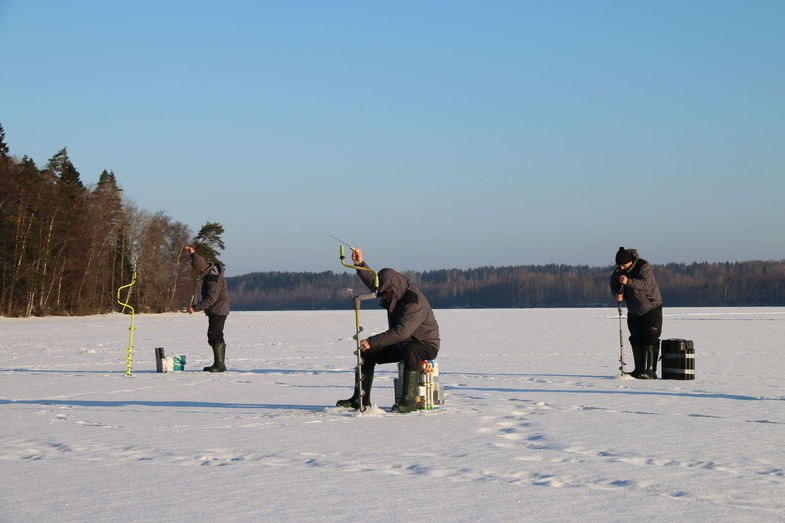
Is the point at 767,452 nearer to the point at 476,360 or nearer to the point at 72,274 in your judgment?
the point at 476,360

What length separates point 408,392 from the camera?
9398mm

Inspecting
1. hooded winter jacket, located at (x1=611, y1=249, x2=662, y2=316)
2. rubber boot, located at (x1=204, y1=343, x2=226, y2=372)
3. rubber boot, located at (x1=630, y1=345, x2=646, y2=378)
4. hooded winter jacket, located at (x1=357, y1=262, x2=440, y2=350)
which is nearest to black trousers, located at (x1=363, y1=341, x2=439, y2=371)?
hooded winter jacket, located at (x1=357, y1=262, x2=440, y2=350)

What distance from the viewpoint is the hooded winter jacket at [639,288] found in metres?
13.5

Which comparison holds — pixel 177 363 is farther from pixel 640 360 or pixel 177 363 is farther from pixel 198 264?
pixel 640 360

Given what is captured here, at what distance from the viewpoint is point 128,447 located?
771 centimetres

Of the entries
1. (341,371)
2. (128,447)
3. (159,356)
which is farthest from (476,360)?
(128,447)

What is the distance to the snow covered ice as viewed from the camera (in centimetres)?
538

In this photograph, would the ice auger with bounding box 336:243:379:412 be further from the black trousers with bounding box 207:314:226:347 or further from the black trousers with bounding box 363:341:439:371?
the black trousers with bounding box 207:314:226:347

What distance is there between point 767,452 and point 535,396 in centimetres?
425

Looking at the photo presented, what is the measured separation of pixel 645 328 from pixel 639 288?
59 centimetres

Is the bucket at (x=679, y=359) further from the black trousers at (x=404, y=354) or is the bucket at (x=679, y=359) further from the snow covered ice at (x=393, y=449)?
the black trousers at (x=404, y=354)

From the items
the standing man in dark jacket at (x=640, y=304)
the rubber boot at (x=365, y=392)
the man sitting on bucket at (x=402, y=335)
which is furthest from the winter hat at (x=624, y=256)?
the rubber boot at (x=365, y=392)

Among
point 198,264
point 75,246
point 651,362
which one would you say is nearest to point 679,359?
point 651,362

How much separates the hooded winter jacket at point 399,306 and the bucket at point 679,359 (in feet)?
17.2
